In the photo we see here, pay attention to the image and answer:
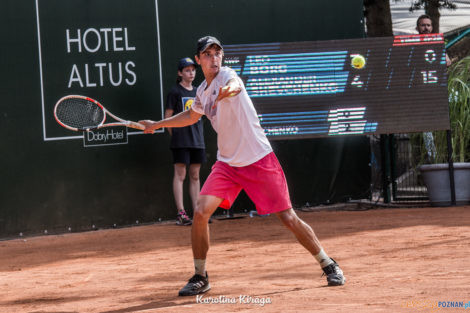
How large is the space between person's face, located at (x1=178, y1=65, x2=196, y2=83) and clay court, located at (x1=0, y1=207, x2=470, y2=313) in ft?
5.87

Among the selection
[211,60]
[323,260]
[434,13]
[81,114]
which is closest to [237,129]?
[211,60]

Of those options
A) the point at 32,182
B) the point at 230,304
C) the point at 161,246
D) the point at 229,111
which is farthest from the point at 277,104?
the point at 230,304

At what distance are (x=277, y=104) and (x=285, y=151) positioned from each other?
3.28 ft

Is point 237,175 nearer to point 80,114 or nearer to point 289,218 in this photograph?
point 289,218

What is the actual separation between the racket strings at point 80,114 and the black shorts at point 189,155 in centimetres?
256

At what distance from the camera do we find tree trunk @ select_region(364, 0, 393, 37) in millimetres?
11578

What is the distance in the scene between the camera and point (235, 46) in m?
8.51

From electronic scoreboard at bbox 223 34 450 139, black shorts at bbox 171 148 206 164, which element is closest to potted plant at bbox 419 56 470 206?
electronic scoreboard at bbox 223 34 450 139

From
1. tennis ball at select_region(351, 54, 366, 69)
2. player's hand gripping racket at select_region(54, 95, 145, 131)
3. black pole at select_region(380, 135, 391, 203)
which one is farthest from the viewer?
black pole at select_region(380, 135, 391, 203)

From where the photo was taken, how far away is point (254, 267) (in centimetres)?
551

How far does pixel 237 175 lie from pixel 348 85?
4.58 meters

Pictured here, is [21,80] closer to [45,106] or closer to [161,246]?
[45,106]

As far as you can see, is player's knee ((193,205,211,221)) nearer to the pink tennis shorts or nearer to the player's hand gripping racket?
the pink tennis shorts

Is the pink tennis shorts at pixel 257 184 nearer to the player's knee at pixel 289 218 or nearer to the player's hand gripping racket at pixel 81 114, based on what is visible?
the player's knee at pixel 289 218
